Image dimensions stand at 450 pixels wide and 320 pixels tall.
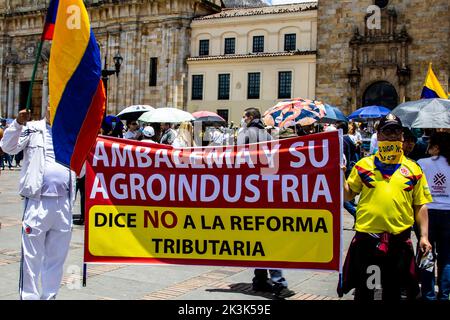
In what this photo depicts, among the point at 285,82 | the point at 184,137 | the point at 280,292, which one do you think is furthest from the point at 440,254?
the point at 285,82

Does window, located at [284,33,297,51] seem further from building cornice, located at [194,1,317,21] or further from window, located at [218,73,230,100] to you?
window, located at [218,73,230,100]

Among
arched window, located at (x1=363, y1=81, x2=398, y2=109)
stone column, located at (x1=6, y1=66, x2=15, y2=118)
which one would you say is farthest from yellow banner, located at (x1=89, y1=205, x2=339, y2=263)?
stone column, located at (x1=6, y1=66, x2=15, y2=118)

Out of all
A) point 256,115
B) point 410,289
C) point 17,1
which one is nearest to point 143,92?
point 17,1

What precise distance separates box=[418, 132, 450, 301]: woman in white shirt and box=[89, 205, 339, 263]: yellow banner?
4.68 feet

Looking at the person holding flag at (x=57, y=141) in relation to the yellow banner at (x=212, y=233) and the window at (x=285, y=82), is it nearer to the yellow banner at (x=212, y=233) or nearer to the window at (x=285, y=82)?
the yellow banner at (x=212, y=233)

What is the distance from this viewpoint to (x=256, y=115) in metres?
6.54

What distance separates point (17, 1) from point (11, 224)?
137 ft

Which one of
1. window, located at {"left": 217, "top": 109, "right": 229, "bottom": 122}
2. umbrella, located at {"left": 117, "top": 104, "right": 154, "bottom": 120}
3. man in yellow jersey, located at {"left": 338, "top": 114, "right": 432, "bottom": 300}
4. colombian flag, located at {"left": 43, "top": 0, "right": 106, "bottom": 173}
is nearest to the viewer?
man in yellow jersey, located at {"left": 338, "top": 114, "right": 432, "bottom": 300}

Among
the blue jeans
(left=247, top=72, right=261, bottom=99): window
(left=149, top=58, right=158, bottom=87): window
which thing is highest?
(left=149, top=58, right=158, bottom=87): window

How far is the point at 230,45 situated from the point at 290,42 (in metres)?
4.11

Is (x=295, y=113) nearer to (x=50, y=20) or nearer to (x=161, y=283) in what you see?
(x=161, y=283)

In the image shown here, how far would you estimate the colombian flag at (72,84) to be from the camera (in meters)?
4.58

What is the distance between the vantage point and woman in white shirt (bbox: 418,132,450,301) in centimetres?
565

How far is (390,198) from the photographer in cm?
430
